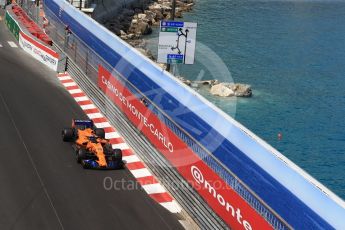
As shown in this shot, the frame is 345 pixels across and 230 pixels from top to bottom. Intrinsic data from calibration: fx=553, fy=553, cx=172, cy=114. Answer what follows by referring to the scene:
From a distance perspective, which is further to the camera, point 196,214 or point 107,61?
point 107,61

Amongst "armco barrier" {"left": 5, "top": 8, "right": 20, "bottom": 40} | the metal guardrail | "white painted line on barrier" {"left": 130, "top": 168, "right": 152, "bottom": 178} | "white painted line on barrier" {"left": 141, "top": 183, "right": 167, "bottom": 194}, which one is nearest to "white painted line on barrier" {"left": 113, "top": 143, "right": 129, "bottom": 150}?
the metal guardrail

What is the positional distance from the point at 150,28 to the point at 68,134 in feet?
211

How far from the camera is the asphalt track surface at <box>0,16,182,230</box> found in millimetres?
19547

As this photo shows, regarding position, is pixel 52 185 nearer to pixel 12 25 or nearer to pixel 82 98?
pixel 82 98

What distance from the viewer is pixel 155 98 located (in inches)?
958

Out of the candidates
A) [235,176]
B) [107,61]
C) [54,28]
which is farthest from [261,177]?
[54,28]

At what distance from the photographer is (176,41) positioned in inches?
1178

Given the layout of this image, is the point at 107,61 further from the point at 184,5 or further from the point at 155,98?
the point at 184,5

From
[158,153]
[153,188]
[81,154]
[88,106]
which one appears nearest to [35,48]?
[88,106]

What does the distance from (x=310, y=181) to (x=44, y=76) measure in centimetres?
2614

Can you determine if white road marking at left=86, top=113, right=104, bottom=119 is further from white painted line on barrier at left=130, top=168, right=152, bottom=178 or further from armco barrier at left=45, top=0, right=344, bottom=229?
white painted line on barrier at left=130, top=168, right=152, bottom=178

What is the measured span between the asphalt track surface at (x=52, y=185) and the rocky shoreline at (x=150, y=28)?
19.4 m

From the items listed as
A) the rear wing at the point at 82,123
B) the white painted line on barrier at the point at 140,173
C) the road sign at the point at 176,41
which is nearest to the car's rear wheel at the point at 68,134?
the rear wing at the point at 82,123

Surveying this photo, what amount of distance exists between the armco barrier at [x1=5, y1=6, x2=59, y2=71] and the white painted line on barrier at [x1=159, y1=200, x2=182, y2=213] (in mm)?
19999
